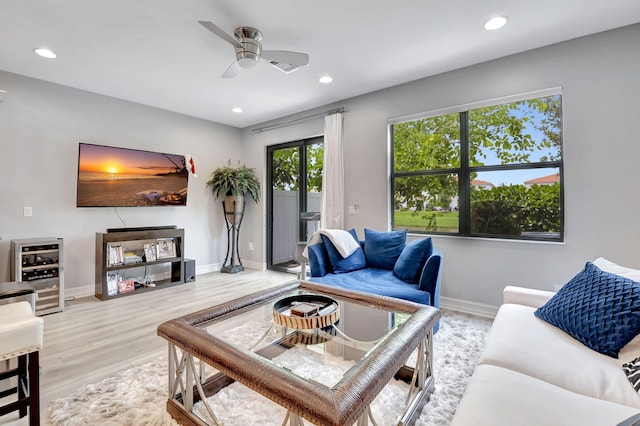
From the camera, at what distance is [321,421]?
840 millimetres

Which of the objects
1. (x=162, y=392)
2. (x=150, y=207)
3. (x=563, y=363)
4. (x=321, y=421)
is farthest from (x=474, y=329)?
(x=150, y=207)

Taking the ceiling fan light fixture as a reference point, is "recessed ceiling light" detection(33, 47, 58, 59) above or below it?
above

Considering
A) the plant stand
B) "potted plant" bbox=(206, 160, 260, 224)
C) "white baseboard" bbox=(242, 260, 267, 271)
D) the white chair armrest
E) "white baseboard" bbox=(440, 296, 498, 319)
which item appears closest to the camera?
the white chair armrest

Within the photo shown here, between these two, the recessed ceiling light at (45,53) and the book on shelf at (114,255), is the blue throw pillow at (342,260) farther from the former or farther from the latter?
the recessed ceiling light at (45,53)

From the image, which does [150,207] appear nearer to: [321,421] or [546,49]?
[321,421]

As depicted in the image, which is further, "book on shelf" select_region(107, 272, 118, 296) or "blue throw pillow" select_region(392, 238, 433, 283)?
"book on shelf" select_region(107, 272, 118, 296)

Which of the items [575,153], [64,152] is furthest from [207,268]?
[575,153]

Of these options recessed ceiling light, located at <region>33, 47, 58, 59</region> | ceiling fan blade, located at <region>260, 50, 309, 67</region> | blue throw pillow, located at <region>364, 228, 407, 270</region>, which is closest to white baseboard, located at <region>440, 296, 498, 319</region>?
blue throw pillow, located at <region>364, 228, 407, 270</region>

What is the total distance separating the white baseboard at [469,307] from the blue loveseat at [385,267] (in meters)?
0.83

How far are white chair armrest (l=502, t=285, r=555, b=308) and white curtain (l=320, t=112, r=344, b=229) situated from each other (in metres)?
2.27

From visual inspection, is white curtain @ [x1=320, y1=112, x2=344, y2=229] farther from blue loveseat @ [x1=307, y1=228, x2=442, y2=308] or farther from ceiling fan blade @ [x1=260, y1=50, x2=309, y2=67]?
ceiling fan blade @ [x1=260, y1=50, x2=309, y2=67]

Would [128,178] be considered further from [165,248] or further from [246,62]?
[246,62]

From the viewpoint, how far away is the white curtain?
3.99 meters

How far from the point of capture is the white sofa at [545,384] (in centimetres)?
92
